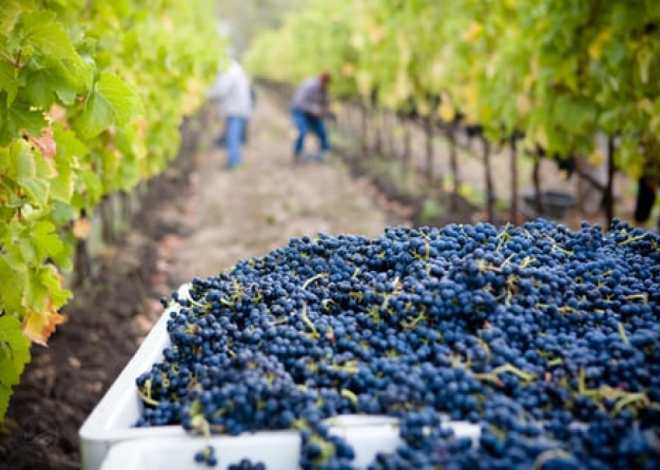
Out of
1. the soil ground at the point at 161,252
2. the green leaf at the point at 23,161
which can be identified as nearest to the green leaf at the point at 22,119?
the green leaf at the point at 23,161

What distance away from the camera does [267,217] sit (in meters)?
8.12

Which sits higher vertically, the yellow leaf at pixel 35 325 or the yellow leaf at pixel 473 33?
the yellow leaf at pixel 473 33

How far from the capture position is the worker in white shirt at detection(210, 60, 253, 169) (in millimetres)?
12516

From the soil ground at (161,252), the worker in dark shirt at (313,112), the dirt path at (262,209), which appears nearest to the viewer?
the soil ground at (161,252)

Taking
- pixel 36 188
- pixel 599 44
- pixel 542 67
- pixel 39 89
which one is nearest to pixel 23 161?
pixel 36 188

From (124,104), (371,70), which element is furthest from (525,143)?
(371,70)

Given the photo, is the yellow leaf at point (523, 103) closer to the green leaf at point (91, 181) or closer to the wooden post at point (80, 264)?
the green leaf at point (91, 181)

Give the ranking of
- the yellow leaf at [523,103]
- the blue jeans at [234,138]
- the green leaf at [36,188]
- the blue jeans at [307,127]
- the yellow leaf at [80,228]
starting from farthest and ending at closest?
the blue jeans at [307,127] < the blue jeans at [234,138] < the yellow leaf at [523,103] < the yellow leaf at [80,228] < the green leaf at [36,188]

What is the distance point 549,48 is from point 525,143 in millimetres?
1136

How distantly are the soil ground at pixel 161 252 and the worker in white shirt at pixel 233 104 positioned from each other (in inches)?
16.8

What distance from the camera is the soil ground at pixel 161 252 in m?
3.24

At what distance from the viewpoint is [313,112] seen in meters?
12.9

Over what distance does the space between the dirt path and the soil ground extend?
16 mm

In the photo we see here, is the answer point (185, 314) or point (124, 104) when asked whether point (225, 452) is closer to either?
point (185, 314)
